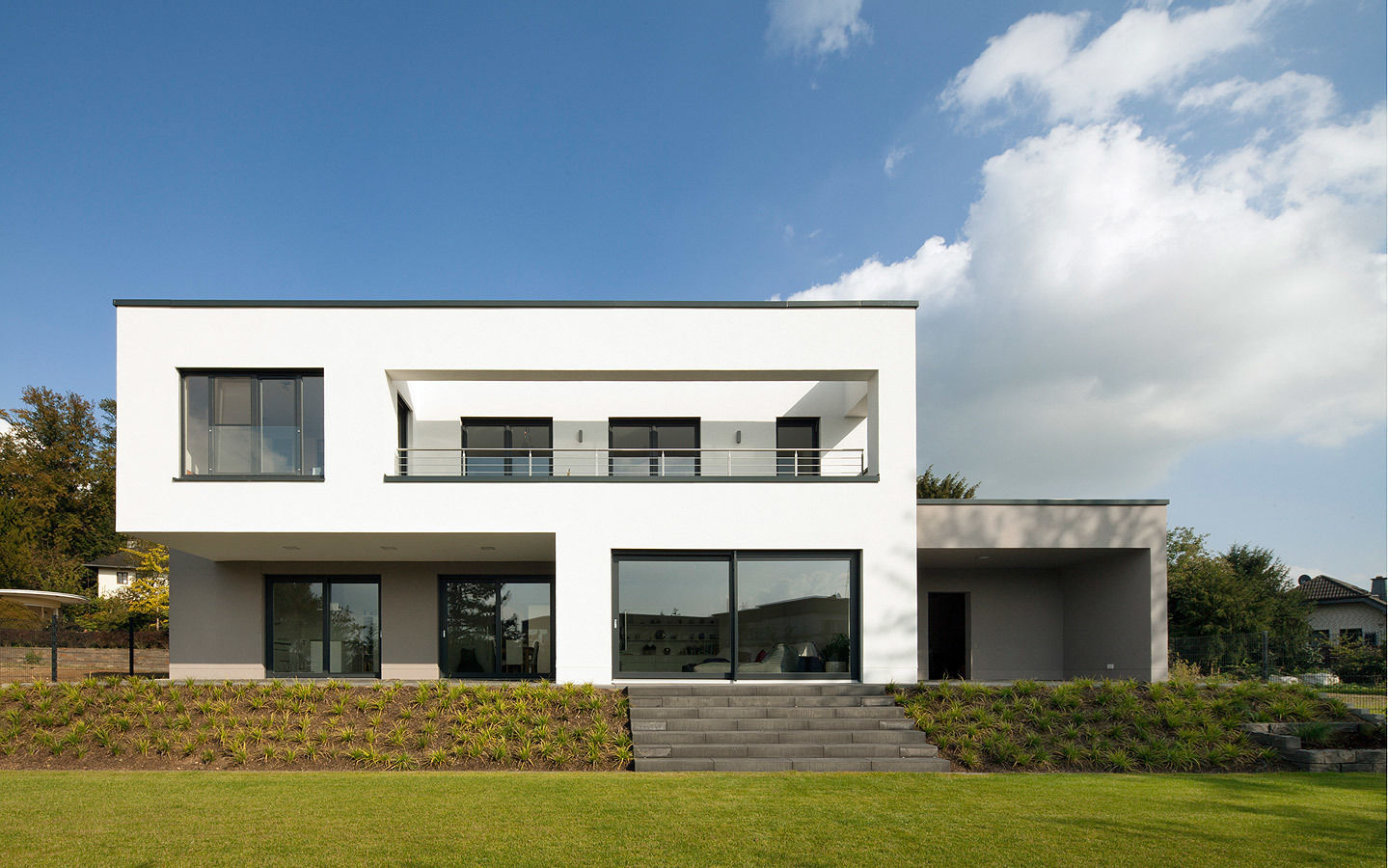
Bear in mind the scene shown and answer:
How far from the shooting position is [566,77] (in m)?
17.1

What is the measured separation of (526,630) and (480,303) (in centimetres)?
675

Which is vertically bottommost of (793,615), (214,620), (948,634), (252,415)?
(948,634)

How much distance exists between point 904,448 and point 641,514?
4806 millimetres

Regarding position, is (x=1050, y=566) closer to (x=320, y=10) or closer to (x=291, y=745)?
(x=291, y=745)

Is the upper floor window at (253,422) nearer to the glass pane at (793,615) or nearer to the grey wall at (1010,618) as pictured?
the glass pane at (793,615)

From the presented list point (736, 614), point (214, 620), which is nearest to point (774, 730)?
point (736, 614)

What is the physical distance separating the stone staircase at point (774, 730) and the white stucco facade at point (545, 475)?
1292 millimetres

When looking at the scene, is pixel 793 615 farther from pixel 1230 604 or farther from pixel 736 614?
pixel 1230 604

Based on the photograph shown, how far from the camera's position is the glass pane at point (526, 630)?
16.1 m

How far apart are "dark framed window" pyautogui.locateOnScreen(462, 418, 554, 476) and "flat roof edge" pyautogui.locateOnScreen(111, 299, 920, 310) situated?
368cm

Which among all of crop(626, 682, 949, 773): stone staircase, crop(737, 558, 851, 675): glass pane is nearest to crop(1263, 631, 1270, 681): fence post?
crop(626, 682, 949, 773): stone staircase

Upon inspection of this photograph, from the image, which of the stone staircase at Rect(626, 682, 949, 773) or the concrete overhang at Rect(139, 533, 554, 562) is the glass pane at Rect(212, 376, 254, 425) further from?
the stone staircase at Rect(626, 682, 949, 773)

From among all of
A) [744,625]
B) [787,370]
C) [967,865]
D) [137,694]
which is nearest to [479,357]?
[787,370]

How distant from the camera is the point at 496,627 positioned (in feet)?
53.2
